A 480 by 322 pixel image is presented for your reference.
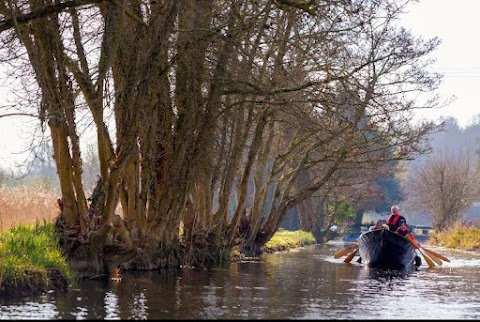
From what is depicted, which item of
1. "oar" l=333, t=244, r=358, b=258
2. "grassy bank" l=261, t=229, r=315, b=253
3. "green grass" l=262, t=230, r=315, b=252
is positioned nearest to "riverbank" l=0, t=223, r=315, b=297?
"oar" l=333, t=244, r=358, b=258

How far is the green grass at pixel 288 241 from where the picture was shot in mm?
38062

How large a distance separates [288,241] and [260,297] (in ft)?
92.3

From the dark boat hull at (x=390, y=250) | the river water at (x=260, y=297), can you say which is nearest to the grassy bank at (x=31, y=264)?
the river water at (x=260, y=297)

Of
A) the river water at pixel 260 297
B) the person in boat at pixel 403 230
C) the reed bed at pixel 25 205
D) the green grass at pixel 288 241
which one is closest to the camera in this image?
the river water at pixel 260 297

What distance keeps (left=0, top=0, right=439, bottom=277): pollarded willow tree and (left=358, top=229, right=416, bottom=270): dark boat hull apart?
8.90 ft

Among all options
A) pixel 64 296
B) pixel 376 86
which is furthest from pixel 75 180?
pixel 376 86

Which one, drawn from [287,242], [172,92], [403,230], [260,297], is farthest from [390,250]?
[287,242]

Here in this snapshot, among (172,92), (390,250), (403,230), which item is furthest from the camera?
(403,230)

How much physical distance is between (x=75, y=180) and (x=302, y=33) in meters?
7.90

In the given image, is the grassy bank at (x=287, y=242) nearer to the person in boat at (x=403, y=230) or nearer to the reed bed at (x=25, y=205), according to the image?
the person in boat at (x=403, y=230)

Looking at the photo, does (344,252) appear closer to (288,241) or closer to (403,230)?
(403,230)

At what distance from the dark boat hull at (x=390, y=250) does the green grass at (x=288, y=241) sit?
29.8 feet

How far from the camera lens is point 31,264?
15.3 metres

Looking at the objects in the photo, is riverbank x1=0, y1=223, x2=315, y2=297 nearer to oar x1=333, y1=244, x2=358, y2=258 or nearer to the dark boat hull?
the dark boat hull
